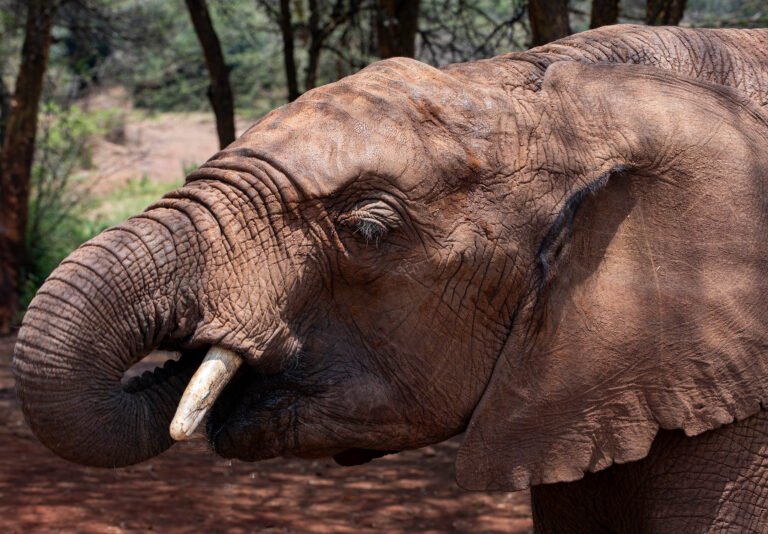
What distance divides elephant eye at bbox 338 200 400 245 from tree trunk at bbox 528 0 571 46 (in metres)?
3.54

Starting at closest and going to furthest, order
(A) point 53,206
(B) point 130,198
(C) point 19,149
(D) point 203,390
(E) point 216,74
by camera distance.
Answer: (D) point 203,390, (E) point 216,74, (C) point 19,149, (A) point 53,206, (B) point 130,198

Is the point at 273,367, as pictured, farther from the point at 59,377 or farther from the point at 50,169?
the point at 50,169

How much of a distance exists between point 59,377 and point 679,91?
158cm

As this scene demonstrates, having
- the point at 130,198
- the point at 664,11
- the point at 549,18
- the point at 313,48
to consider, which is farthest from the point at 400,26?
the point at 130,198

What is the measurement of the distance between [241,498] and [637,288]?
163 inches

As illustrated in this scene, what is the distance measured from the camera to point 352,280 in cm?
278

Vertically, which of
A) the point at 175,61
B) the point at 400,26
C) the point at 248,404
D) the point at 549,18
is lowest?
the point at 248,404

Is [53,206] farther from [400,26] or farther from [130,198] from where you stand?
[130,198]

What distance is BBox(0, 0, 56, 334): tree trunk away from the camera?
1091 cm

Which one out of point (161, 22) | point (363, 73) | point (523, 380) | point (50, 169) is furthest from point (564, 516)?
point (161, 22)

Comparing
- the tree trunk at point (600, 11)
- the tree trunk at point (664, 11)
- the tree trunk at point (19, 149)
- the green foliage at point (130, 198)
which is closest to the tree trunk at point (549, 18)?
the tree trunk at point (600, 11)

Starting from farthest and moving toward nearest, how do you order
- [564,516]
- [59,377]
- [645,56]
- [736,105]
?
1. [564,516]
2. [645,56]
3. [736,105]
4. [59,377]

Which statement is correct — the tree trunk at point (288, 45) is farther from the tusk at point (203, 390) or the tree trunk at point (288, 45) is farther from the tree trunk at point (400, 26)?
the tusk at point (203, 390)

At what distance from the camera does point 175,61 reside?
15141 mm
